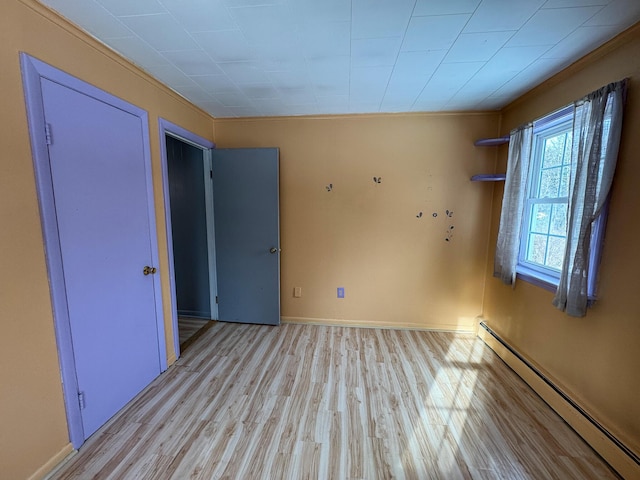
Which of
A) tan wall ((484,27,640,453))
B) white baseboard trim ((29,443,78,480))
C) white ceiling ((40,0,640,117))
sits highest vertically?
white ceiling ((40,0,640,117))

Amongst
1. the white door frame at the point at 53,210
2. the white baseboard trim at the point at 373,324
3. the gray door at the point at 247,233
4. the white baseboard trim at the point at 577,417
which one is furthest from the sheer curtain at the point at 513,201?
the white door frame at the point at 53,210

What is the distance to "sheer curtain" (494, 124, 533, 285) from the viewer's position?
209 centimetres

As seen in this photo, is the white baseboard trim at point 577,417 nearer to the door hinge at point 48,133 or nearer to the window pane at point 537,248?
the window pane at point 537,248

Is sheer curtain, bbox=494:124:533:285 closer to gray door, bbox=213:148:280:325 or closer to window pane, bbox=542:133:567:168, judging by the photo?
window pane, bbox=542:133:567:168

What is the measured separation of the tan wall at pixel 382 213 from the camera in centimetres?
263

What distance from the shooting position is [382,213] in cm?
275

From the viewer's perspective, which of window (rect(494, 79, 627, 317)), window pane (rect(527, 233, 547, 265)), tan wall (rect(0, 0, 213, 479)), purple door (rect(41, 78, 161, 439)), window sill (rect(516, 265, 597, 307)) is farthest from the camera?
window pane (rect(527, 233, 547, 265))

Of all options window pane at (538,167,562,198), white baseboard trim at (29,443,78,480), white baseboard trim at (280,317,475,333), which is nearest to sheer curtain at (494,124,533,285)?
window pane at (538,167,562,198)

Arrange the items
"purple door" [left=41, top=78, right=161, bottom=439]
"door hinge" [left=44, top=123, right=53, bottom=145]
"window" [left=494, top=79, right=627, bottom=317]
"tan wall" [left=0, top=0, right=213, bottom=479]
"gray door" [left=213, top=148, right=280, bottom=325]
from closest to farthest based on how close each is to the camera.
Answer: "tan wall" [left=0, top=0, right=213, bottom=479], "door hinge" [left=44, top=123, right=53, bottom=145], "purple door" [left=41, top=78, right=161, bottom=439], "window" [left=494, top=79, right=627, bottom=317], "gray door" [left=213, top=148, right=280, bottom=325]

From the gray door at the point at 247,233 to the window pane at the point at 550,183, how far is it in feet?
7.90

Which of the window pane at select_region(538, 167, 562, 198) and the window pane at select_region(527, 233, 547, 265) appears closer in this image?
the window pane at select_region(538, 167, 562, 198)

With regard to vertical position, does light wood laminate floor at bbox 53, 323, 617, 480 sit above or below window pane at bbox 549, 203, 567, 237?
below

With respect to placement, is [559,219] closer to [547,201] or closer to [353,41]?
[547,201]

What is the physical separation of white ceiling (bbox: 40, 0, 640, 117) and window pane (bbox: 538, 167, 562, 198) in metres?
0.71
